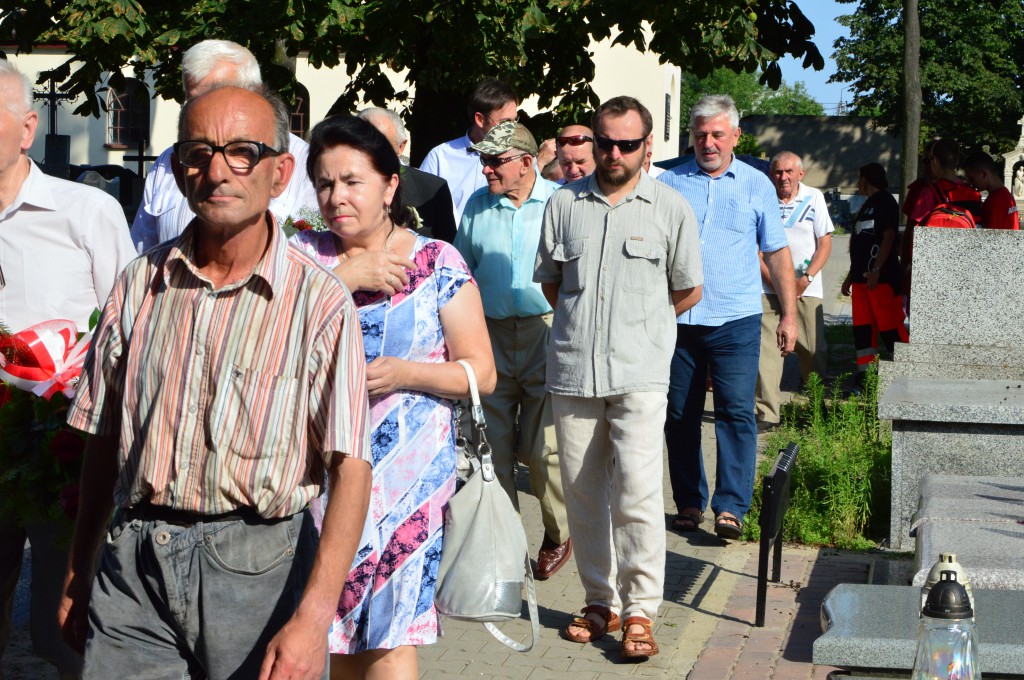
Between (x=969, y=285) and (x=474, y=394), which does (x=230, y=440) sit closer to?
(x=474, y=394)

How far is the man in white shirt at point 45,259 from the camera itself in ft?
13.8

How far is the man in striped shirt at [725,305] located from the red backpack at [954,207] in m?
2.39

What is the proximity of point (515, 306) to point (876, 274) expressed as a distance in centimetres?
595

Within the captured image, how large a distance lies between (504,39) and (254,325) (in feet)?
33.0

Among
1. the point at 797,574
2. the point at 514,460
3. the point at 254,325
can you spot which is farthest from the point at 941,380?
the point at 254,325

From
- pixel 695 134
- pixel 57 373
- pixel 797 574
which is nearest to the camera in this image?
pixel 57 373

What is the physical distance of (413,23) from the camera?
12422 mm

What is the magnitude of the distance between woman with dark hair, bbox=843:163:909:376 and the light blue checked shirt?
14.7 feet

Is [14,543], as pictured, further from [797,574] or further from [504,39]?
[504,39]

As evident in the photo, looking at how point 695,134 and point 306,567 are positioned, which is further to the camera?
point 695,134

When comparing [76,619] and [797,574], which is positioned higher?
[76,619]

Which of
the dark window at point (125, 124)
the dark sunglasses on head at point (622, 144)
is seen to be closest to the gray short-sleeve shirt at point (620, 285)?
the dark sunglasses on head at point (622, 144)

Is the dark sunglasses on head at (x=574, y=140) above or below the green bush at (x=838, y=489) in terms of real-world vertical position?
above

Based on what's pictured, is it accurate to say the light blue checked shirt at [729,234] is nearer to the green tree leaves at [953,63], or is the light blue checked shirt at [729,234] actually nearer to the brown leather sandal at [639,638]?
the brown leather sandal at [639,638]
